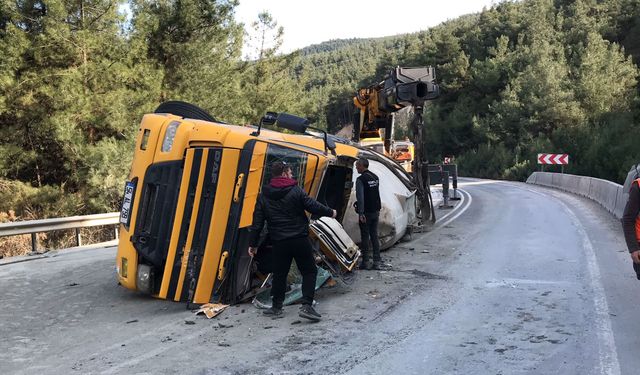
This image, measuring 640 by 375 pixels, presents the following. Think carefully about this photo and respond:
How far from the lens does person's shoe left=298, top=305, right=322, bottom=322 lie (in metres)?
5.73

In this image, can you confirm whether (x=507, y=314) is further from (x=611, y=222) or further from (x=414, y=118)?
(x=611, y=222)

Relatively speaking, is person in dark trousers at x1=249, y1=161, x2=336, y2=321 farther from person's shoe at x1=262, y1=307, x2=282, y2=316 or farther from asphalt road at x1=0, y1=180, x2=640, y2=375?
asphalt road at x1=0, y1=180, x2=640, y2=375

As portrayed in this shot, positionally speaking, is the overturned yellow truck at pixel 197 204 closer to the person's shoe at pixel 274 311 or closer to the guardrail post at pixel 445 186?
the person's shoe at pixel 274 311

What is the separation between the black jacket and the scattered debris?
943 mm

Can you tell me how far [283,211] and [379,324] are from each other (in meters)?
1.58

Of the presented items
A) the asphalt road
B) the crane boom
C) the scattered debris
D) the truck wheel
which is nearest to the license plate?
the asphalt road

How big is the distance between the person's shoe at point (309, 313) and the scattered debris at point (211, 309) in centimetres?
97

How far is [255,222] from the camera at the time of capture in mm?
5906

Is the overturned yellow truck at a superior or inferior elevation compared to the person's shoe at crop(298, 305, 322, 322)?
superior

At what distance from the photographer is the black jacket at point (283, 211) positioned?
19.1 ft

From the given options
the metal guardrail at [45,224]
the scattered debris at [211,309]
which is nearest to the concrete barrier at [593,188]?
the scattered debris at [211,309]

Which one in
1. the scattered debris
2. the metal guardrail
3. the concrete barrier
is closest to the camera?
the scattered debris

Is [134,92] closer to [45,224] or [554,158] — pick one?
[45,224]

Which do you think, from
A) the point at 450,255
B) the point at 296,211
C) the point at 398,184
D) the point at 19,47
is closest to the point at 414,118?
the point at 398,184
